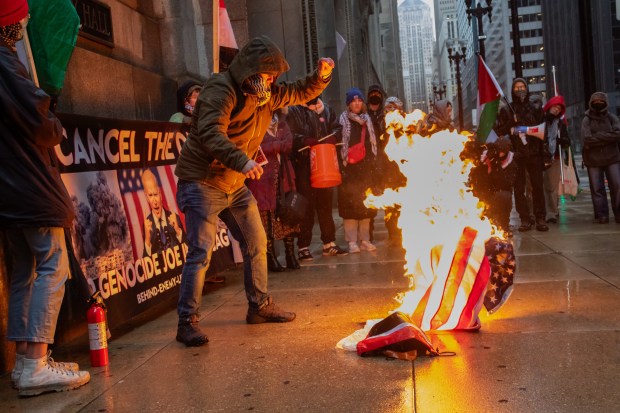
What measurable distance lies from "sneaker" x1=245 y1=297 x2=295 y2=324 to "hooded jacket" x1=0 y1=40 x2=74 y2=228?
6.32 feet

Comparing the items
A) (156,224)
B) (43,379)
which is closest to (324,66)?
(156,224)

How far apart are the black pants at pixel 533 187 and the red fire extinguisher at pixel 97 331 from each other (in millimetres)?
7517

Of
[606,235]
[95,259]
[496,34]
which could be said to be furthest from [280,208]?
[496,34]

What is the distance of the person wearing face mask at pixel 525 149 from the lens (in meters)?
10.6

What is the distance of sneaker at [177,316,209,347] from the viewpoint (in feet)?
16.3

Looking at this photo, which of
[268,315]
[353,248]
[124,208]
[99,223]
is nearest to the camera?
[99,223]

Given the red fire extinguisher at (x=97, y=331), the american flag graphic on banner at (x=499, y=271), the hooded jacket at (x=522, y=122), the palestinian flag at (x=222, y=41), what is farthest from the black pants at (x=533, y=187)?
the red fire extinguisher at (x=97, y=331)

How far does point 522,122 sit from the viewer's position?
35.0 ft

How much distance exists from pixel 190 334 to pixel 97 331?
73 cm

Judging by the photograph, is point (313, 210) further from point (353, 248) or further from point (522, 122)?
point (522, 122)

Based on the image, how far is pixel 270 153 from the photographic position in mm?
7941

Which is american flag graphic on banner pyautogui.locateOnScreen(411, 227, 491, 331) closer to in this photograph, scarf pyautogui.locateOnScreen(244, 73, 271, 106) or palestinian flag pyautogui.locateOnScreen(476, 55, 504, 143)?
scarf pyautogui.locateOnScreen(244, 73, 271, 106)

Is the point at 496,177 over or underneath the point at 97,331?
over

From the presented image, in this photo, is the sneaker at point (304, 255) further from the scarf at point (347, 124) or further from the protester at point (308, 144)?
the scarf at point (347, 124)
